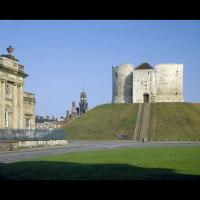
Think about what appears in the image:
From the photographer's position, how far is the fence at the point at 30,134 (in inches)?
1389

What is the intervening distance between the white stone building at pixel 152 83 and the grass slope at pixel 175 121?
20.2 feet

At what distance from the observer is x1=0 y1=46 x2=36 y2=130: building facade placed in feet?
140

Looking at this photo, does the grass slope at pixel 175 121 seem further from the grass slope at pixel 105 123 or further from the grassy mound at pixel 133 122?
the grass slope at pixel 105 123

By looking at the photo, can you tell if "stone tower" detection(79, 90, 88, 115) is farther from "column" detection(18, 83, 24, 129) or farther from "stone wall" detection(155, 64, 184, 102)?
"column" detection(18, 83, 24, 129)

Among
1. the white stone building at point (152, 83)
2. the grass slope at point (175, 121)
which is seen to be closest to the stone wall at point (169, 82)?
the white stone building at point (152, 83)

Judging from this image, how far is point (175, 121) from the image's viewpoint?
7331 centimetres

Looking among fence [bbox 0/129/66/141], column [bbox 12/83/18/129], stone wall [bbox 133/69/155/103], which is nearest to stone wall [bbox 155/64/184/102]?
stone wall [bbox 133/69/155/103]

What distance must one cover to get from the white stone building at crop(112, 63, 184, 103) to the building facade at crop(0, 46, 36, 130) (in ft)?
154

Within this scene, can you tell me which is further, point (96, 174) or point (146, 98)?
point (146, 98)

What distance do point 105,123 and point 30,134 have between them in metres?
35.9

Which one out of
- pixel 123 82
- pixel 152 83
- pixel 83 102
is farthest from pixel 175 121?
pixel 83 102

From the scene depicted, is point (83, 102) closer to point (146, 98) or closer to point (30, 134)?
point (146, 98)

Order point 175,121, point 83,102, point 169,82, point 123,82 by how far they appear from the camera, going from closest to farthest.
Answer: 1. point 175,121
2. point 169,82
3. point 123,82
4. point 83,102
